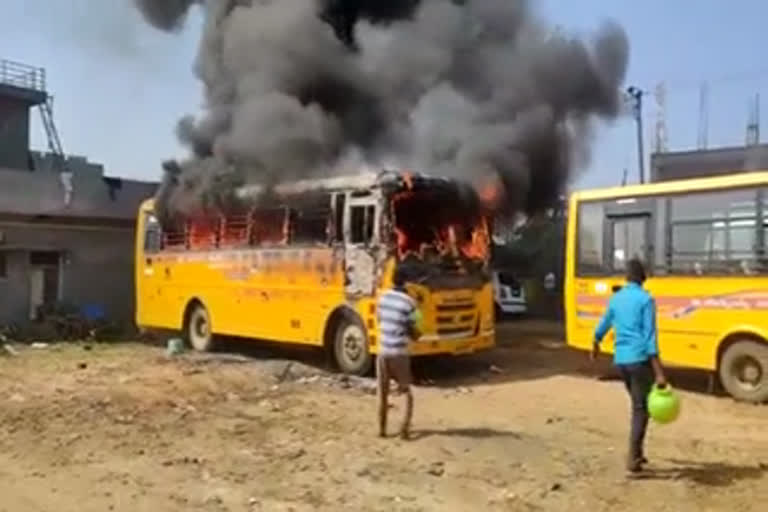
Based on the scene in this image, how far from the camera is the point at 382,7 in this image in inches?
744

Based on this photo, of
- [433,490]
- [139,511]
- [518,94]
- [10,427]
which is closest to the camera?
[139,511]

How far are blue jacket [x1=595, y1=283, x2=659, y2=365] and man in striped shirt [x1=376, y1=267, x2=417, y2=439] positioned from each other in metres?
2.03

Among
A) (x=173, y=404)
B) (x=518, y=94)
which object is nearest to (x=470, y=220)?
(x=518, y=94)

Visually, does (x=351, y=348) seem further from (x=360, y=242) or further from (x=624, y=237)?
(x=624, y=237)

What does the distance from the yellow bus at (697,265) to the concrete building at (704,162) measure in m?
16.5

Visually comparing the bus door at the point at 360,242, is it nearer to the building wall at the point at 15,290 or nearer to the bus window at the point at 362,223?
the bus window at the point at 362,223

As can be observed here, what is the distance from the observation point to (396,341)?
8656 millimetres

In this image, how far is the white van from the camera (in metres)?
26.1

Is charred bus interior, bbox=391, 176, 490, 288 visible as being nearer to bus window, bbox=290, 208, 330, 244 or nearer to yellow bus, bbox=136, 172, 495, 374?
yellow bus, bbox=136, 172, 495, 374

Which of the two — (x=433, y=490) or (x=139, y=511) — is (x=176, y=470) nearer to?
(x=139, y=511)

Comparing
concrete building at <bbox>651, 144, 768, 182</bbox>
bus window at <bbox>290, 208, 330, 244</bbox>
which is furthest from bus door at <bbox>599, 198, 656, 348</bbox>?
concrete building at <bbox>651, 144, 768, 182</bbox>

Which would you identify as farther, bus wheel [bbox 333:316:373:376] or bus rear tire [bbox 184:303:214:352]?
bus rear tire [bbox 184:303:214:352]

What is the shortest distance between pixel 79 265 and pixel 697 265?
46.5ft

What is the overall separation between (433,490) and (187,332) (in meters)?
11.1
